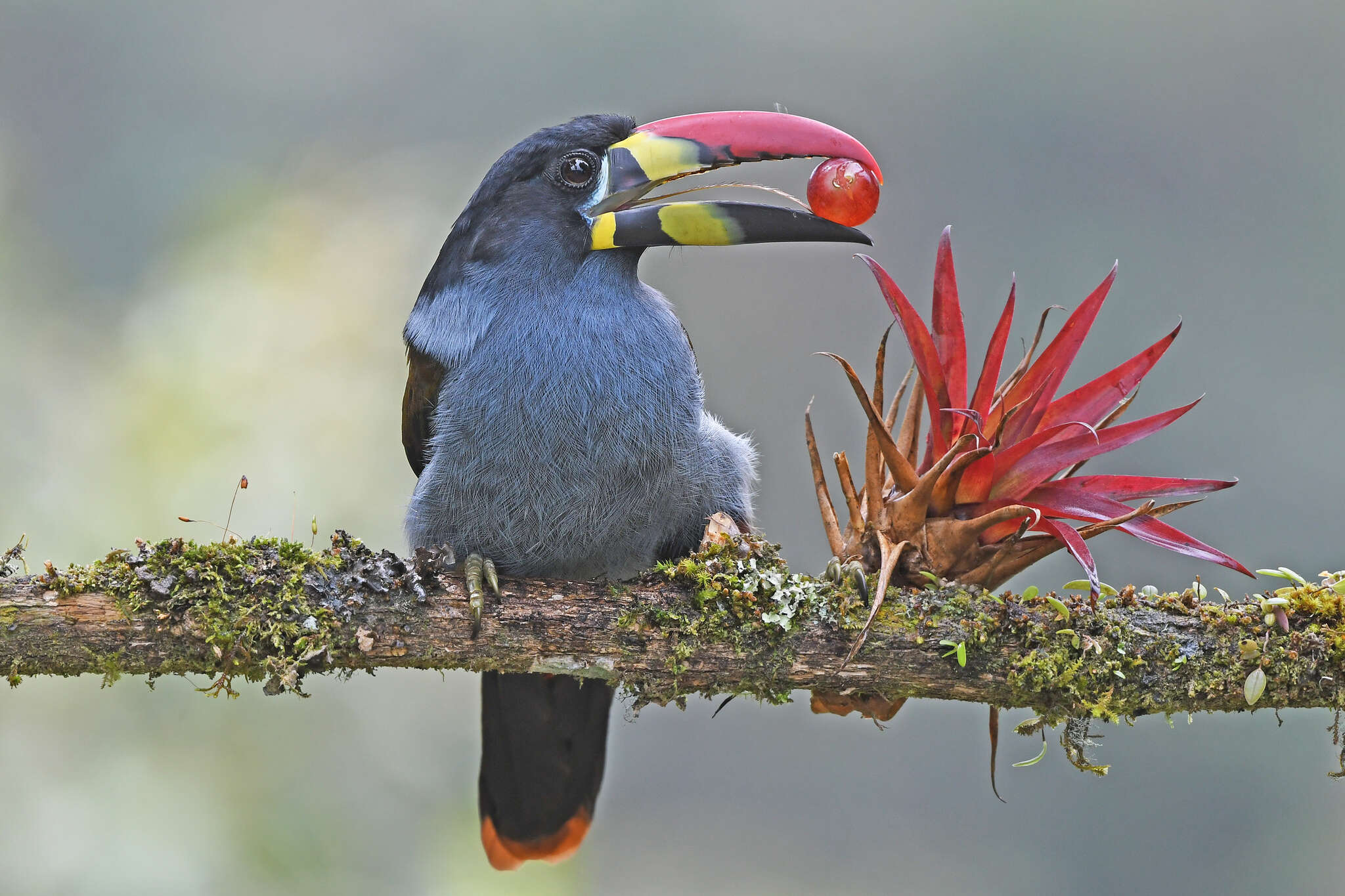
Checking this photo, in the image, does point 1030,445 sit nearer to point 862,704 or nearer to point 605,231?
point 862,704

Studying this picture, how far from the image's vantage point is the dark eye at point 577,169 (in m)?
3.01

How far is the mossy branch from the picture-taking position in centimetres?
237

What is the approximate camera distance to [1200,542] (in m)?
2.31

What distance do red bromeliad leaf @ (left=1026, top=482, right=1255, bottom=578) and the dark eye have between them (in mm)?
1432

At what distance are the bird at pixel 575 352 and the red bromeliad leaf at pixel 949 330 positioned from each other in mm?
292

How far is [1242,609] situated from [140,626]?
7.79ft

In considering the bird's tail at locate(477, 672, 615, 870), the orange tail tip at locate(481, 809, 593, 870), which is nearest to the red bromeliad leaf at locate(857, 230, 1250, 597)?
the bird's tail at locate(477, 672, 615, 870)

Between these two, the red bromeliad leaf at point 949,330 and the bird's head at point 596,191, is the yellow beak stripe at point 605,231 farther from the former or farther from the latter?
the red bromeliad leaf at point 949,330

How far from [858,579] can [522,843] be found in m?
1.61

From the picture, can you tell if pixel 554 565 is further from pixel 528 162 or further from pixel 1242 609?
pixel 1242 609

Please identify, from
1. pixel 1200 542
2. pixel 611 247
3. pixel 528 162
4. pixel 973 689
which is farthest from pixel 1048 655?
pixel 528 162

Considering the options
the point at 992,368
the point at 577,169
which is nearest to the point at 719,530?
the point at 992,368

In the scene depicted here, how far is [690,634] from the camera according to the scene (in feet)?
8.12

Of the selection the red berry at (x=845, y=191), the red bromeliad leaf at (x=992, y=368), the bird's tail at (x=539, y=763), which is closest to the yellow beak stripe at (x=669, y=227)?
the red berry at (x=845, y=191)
